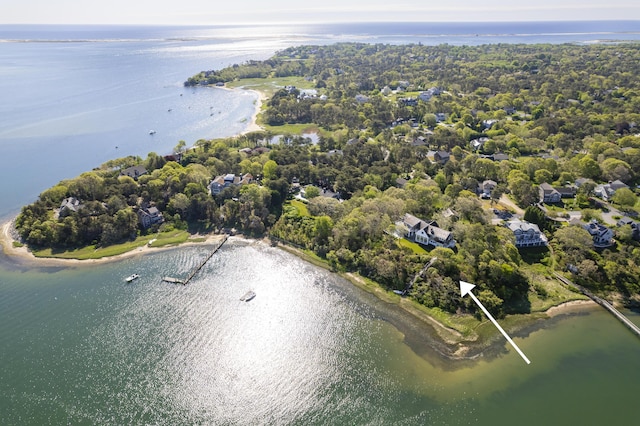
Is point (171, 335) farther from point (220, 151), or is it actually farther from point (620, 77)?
point (620, 77)

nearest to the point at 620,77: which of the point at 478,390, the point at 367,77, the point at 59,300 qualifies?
the point at 367,77

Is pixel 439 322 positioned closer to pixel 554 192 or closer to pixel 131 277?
pixel 131 277

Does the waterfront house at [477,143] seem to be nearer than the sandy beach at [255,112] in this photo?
Yes

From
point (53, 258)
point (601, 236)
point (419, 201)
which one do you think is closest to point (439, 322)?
point (419, 201)

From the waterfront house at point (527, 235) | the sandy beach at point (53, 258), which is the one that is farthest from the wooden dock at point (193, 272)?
the waterfront house at point (527, 235)

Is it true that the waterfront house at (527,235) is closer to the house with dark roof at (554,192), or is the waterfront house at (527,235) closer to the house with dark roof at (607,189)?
the house with dark roof at (554,192)

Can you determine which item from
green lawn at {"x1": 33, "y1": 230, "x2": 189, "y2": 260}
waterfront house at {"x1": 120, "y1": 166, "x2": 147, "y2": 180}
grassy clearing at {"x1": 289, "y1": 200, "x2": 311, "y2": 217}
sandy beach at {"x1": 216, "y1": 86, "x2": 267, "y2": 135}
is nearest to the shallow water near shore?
green lawn at {"x1": 33, "y1": 230, "x2": 189, "y2": 260}
